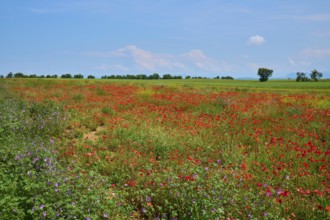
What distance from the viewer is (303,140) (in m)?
6.88

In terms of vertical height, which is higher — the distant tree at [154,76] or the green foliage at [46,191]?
the distant tree at [154,76]

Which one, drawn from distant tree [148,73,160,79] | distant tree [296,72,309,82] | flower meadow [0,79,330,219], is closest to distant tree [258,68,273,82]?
distant tree [296,72,309,82]

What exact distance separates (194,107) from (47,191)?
342 inches

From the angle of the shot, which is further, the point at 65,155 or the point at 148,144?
the point at 148,144

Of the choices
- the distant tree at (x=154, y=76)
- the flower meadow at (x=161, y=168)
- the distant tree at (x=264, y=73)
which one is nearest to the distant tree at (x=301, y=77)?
the distant tree at (x=264, y=73)

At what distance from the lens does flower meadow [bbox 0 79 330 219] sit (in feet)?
11.3

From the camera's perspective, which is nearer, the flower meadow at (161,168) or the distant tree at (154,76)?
the flower meadow at (161,168)

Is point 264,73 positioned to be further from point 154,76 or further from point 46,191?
point 46,191

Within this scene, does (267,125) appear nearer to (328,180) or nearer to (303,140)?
(303,140)

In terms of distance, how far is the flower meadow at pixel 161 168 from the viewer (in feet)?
11.3

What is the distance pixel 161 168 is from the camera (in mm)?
4805

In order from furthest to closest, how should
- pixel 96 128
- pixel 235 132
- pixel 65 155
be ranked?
pixel 96 128
pixel 235 132
pixel 65 155

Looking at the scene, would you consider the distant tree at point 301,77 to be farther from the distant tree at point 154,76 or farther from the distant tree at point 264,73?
the distant tree at point 154,76

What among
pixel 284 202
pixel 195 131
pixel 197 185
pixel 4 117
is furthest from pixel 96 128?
pixel 284 202
